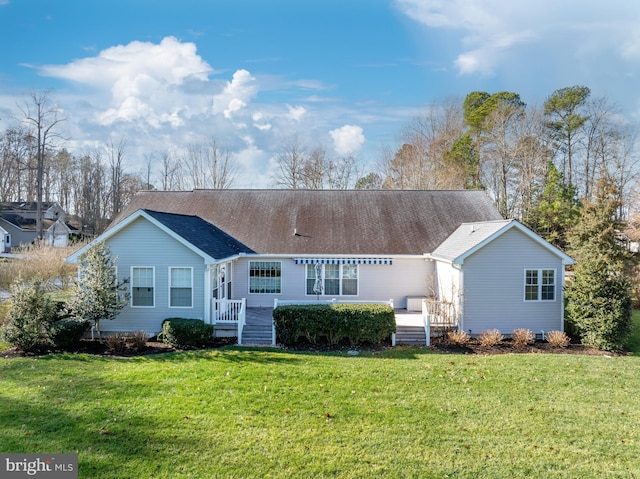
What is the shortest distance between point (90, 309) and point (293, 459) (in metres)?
12.3

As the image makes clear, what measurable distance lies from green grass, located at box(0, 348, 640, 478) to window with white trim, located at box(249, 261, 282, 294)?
8022 millimetres

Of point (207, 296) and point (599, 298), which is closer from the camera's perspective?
point (599, 298)

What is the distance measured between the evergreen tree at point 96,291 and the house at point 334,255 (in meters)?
1.01

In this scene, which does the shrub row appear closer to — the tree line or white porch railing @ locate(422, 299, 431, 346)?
white porch railing @ locate(422, 299, 431, 346)

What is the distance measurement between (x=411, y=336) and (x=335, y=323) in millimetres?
3579

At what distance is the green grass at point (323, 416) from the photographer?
23.3 feet

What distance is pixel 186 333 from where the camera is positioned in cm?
1520

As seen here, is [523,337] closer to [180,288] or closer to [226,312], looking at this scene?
[226,312]

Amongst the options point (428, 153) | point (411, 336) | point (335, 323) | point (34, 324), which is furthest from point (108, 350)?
point (428, 153)

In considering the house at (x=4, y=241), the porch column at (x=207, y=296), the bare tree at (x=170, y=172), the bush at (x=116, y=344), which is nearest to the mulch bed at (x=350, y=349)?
the bush at (x=116, y=344)

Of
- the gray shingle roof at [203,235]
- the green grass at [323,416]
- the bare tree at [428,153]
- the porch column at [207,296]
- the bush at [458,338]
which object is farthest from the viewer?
the bare tree at [428,153]

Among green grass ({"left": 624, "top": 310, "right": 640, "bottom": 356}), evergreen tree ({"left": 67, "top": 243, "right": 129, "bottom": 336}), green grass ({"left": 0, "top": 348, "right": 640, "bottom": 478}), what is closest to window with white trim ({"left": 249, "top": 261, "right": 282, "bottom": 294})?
evergreen tree ({"left": 67, "top": 243, "right": 129, "bottom": 336})

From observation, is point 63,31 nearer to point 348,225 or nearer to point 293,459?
point 348,225

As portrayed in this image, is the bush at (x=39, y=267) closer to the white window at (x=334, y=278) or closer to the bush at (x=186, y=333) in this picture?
the bush at (x=186, y=333)
